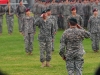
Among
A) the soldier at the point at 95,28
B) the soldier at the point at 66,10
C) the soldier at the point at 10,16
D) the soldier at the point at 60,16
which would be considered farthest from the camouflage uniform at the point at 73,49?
the soldier at the point at 60,16

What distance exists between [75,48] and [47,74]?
3.35 m

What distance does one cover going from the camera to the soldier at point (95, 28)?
19.0m

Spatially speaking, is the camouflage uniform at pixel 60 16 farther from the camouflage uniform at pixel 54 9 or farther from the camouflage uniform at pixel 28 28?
the camouflage uniform at pixel 28 28

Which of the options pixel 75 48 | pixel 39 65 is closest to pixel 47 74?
pixel 39 65

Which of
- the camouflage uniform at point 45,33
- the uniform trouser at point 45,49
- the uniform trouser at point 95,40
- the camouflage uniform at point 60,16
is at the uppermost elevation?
the camouflage uniform at point 45,33

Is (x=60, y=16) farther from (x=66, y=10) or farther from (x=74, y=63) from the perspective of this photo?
(x=74, y=63)

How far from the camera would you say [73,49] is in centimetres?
1048

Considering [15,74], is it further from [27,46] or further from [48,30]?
[27,46]

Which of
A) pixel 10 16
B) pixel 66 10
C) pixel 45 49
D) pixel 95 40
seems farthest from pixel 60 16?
pixel 45 49

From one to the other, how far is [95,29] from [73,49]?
889 cm

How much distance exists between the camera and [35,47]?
21578 millimetres

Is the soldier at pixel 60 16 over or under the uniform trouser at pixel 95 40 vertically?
under

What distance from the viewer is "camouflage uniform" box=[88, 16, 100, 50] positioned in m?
19.0

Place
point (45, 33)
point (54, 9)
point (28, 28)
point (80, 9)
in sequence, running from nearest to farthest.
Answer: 1. point (45, 33)
2. point (28, 28)
3. point (80, 9)
4. point (54, 9)
